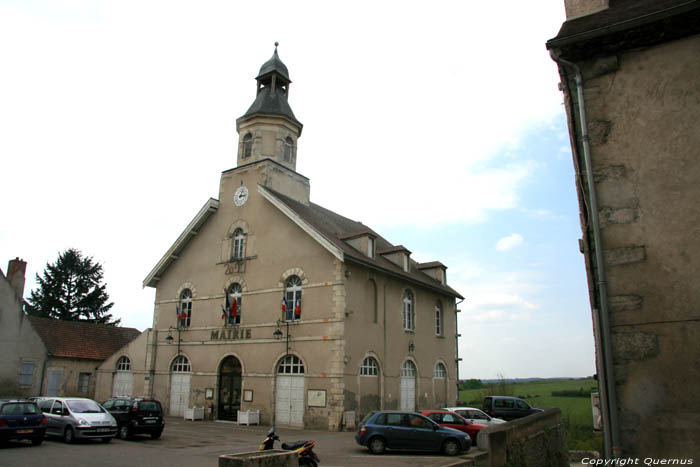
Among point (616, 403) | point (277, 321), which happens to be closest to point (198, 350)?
point (277, 321)

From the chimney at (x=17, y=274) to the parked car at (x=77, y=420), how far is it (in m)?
14.2

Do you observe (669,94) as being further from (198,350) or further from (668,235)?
(198,350)

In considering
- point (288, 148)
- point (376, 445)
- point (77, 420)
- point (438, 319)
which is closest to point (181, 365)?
point (77, 420)

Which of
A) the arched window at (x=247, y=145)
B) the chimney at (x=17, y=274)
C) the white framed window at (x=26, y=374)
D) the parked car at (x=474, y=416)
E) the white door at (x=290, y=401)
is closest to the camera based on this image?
the parked car at (x=474, y=416)

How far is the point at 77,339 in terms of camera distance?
3117 centimetres

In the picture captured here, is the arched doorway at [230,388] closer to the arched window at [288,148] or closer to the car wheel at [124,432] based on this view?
the car wheel at [124,432]

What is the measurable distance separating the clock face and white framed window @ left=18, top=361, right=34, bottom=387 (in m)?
14.3

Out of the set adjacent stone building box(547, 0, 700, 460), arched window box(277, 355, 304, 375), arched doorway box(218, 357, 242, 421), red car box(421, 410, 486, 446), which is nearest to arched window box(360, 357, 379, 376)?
arched window box(277, 355, 304, 375)

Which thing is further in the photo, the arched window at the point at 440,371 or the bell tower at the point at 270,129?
the arched window at the point at 440,371

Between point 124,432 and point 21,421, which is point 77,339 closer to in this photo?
point 124,432

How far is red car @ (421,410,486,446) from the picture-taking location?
1733cm

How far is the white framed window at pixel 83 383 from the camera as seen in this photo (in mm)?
29964

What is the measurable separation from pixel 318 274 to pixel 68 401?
1001 centimetres

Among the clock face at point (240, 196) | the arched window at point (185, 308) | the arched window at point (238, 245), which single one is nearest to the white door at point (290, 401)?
the arched window at point (238, 245)
